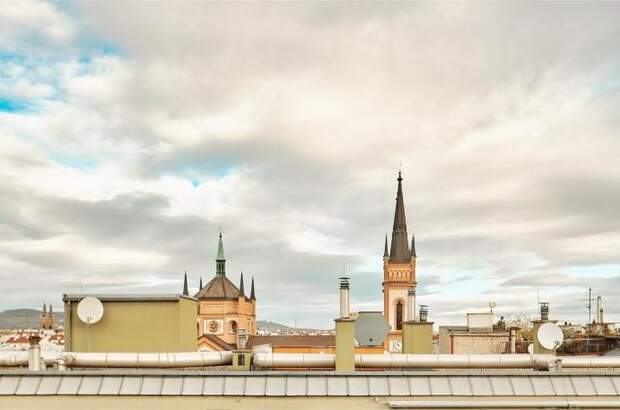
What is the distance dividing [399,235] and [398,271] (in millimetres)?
7052

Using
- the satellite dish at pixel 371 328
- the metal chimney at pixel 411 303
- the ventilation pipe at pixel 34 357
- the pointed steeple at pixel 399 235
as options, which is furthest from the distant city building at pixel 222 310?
the ventilation pipe at pixel 34 357

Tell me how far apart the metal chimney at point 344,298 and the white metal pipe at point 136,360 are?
16.0ft

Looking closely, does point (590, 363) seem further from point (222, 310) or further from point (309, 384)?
point (222, 310)

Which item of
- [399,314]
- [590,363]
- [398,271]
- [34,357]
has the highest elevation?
[398,271]

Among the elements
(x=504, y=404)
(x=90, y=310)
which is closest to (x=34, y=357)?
(x=90, y=310)

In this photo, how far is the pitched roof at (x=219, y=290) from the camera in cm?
11450

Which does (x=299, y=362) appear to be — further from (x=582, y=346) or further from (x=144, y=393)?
(x=582, y=346)

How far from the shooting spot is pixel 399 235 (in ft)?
360

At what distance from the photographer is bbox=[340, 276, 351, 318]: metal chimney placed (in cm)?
2075

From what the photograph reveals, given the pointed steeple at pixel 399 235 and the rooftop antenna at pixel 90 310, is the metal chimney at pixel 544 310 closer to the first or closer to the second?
the rooftop antenna at pixel 90 310

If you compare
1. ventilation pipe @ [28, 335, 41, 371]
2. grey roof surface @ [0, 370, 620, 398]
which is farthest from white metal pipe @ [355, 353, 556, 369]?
ventilation pipe @ [28, 335, 41, 371]

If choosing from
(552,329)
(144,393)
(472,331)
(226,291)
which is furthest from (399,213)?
(144,393)

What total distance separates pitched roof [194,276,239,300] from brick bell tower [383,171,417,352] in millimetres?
29634

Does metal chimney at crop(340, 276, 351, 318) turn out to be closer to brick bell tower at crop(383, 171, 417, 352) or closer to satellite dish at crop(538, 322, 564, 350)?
satellite dish at crop(538, 322, 564, 350)
